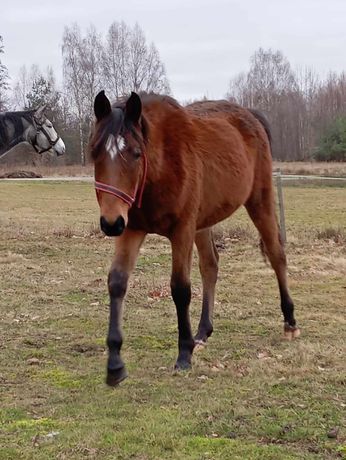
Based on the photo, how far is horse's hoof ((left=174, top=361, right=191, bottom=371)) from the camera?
4367 mm

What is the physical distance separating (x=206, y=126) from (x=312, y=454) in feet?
8.98

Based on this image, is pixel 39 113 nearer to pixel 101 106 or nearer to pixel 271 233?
pixel 271 233

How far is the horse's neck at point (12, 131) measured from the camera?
7305 millimetres

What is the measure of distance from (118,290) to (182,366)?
28.7 inches

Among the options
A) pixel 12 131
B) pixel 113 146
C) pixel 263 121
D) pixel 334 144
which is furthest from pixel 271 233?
pixel 334 144

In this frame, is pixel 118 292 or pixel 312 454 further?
pixel 118 292

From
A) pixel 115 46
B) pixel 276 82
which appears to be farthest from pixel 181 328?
pixel 276 82

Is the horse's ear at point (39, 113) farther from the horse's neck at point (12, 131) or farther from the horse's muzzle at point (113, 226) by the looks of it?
the horse's muzzle at point (113, 226)

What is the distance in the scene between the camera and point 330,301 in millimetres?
6664

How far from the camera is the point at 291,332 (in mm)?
5344

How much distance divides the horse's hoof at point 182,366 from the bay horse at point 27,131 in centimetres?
396

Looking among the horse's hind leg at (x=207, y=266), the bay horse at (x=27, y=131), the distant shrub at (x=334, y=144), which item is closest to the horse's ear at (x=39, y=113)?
the bay horse at (x=27, y=131)

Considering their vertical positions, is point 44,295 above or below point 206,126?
Answer: below

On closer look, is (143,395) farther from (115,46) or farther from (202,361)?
(115,46)
